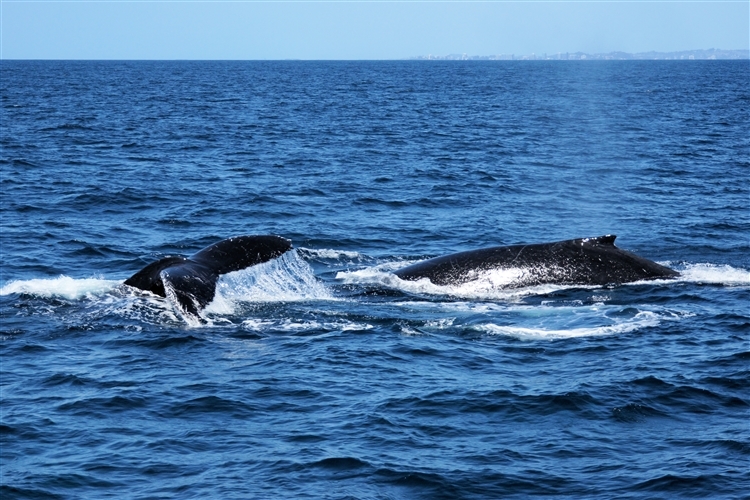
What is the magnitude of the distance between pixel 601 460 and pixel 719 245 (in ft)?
42.8

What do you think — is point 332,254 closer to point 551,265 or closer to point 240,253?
point 551,265

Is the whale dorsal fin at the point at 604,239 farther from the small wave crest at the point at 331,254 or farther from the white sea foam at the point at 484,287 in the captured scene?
the small wave crest at the point at 331,254

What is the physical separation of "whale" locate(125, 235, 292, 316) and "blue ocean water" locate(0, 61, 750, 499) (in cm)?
25

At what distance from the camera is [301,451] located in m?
10.7

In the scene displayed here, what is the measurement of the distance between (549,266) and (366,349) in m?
4.69

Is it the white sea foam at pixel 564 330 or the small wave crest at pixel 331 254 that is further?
the small wave crest at pixel 331 254

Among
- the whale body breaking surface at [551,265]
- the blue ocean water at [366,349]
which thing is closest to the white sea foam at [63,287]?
the blue ocean water at [366,349]

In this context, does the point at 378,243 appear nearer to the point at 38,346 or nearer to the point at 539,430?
the point at 38,346

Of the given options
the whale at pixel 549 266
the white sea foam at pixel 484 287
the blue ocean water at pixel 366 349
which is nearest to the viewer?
the blue ocean water at pixel 366 349

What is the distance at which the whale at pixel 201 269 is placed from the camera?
48.8 ft

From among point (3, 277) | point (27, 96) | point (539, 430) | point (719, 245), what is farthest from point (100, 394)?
point (27, 96)

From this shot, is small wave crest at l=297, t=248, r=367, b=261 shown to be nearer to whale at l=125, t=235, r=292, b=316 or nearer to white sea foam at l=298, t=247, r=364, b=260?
white sea foam at l=298, t=247, r=364, b=260

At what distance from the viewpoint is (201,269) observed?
15.2m

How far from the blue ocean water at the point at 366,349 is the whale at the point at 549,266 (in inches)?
12.9
